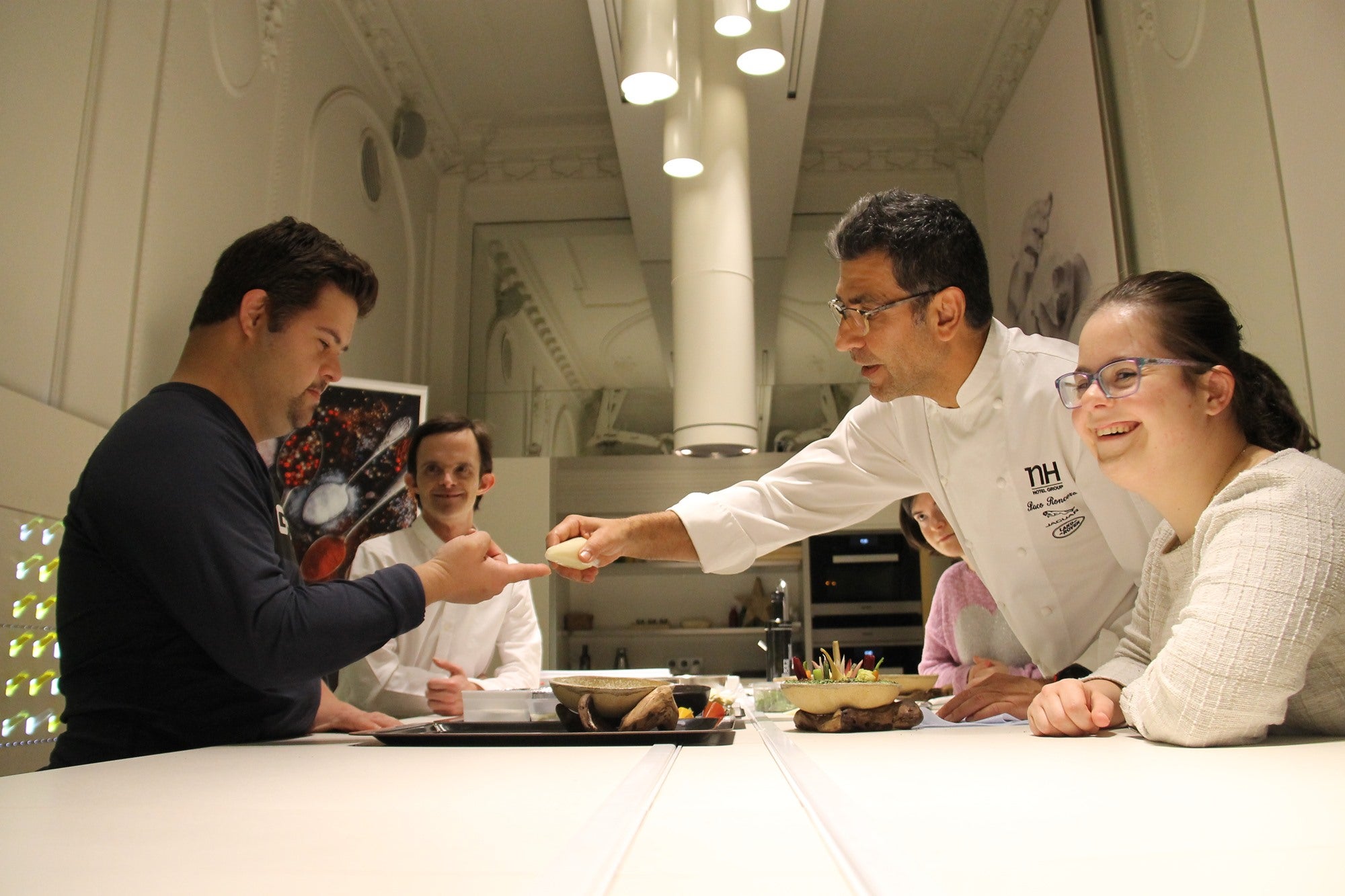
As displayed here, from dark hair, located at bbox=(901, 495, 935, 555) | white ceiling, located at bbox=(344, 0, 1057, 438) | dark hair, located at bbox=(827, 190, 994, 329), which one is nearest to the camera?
dark hair, located at bbox=(827, 190, 994, 329)

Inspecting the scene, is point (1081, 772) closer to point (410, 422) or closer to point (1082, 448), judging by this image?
point (1082, 448)

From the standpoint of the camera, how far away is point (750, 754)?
863 millimetres

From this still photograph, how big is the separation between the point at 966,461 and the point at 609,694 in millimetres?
875

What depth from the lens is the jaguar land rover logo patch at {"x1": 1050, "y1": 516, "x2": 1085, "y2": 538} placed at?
1.52 metres

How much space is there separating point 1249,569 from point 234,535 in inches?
43.0

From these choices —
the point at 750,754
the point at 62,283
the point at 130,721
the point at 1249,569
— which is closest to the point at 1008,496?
the point at 1249,569

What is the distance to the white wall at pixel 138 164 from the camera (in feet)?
6.85

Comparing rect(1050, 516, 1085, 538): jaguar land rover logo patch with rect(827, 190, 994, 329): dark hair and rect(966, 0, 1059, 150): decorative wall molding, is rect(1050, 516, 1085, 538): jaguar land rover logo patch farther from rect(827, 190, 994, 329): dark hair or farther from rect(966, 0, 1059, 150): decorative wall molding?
rect(966, 0, 1059, 150): decorative wall molding

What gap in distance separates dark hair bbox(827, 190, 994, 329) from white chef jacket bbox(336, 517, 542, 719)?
1.44 m

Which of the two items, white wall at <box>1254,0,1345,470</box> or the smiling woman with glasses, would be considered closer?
the smiling woman with glasses

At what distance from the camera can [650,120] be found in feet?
13.7

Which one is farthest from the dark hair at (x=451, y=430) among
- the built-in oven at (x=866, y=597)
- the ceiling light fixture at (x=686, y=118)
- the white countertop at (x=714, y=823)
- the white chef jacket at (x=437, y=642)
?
the built-in oven at (x=866, y=597)

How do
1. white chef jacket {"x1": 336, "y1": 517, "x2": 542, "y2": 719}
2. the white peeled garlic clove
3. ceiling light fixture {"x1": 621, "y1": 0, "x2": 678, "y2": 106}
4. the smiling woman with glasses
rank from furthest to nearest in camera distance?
1. ceiling light fixture {"x1": 621, "y1": 0, "x2": 678, "y2": 106}
2. white chef jacket {"x1": 336, "y1": 517, "x2": 542, "y2": 719}
3. the white peeled garlic clove
4. the smiling woman with glasses

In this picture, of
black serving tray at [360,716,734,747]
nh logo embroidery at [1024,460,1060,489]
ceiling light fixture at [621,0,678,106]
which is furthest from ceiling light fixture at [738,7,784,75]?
black serving tray at [360,716,734,747]
